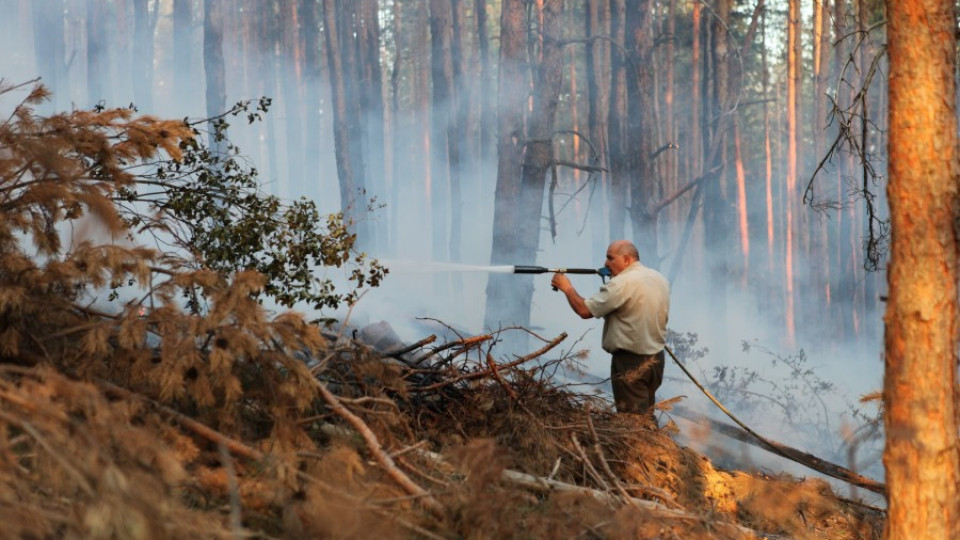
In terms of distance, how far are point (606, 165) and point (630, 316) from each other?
21.5m

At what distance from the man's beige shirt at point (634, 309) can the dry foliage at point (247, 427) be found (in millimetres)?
1019

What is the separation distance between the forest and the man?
31 centimetres

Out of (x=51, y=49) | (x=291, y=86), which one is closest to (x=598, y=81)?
(x=51, y=49)

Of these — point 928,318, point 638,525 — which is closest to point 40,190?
point 638,525

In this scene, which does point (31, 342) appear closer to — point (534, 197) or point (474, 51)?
point (534, 197)

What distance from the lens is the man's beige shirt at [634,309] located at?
7445 millimetres

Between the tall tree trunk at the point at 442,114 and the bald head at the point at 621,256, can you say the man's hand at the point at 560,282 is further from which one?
the tall tree trunk at the point at 442,114

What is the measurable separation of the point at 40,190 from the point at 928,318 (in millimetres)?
4656

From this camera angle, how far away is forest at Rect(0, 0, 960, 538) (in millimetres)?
5027

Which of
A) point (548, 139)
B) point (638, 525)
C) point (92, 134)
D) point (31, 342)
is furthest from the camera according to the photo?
point (548, 139)

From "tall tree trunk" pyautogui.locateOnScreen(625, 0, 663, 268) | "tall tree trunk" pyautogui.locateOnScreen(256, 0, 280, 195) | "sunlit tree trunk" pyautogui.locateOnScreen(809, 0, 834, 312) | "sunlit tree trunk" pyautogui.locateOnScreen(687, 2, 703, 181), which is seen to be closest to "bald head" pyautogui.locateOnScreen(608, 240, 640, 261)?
"tall tree trunk" pyautogui.locateOnScreen(625, 0, 663, 268)

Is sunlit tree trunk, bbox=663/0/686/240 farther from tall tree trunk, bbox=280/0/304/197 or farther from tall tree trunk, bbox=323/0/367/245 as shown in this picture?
tall tree trunk, bbox=280/0/304/197

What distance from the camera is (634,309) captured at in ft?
24.7

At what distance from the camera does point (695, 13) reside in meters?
27.7
